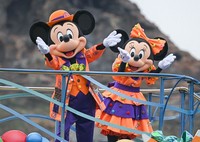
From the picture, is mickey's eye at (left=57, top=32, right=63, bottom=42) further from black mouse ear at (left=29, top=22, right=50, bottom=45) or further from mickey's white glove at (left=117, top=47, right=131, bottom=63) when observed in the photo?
mickey's white glove at (left=117, top=47, right=131, bottom=63)

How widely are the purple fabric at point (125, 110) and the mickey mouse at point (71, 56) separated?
8.3 inches

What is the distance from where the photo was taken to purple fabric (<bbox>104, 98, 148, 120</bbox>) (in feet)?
15.9

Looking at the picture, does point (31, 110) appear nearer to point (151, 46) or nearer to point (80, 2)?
point (80, 2)

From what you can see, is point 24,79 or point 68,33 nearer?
point 68,33

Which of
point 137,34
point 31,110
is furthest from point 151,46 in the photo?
point 31,110

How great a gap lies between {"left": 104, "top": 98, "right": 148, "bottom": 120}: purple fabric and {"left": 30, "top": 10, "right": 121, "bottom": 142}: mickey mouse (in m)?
0.21

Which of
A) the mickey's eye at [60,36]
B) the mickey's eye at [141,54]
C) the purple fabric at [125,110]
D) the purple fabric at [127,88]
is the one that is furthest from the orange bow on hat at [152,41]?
the mickey's eye at [60,36]

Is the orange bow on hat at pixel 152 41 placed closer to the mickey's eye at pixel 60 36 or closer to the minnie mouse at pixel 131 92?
the minnie mouse at pixel 131 92

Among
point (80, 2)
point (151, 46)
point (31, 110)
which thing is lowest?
point (31, 110)

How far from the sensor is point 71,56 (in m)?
4.75

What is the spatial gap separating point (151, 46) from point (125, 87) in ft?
1.27

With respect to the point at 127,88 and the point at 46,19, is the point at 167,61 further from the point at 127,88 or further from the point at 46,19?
the point at 46,19

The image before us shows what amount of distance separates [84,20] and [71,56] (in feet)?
1.14

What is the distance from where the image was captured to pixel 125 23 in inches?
527
